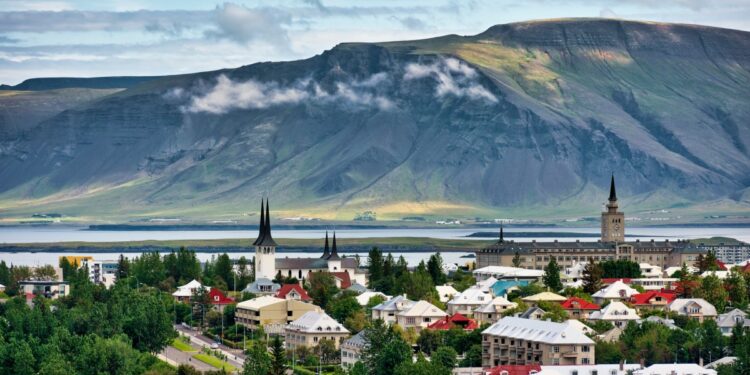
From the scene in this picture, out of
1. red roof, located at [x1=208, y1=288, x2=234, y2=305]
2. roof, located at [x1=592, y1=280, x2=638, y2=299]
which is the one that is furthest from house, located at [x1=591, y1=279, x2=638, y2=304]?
red roof, located at [x1=208, y1=288, x2=234, y2=305]

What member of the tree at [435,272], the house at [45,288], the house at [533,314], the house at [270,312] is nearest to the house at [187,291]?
the house at [45,288]

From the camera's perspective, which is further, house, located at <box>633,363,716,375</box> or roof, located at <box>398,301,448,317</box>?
roof, located at <box>398,301,448,317</box>

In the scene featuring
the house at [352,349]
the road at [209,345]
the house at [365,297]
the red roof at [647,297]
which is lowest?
the road at [209,345]

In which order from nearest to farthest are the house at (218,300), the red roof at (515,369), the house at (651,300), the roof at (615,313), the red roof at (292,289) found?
the red roof at (515,369) < the roof at (615,313) < the house at (651,300) < the house at (218,300) < the red roof at (292,289)

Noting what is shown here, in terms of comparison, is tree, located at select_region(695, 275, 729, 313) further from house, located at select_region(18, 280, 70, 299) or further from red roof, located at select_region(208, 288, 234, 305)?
house, located at select_region(18, 280, 70, 299)

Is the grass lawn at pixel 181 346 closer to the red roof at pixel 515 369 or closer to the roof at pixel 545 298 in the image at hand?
the roof at pixel 545 298

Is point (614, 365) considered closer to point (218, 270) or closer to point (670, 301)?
point (670, 301)

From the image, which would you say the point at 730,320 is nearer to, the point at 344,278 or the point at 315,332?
the point at 315,332
